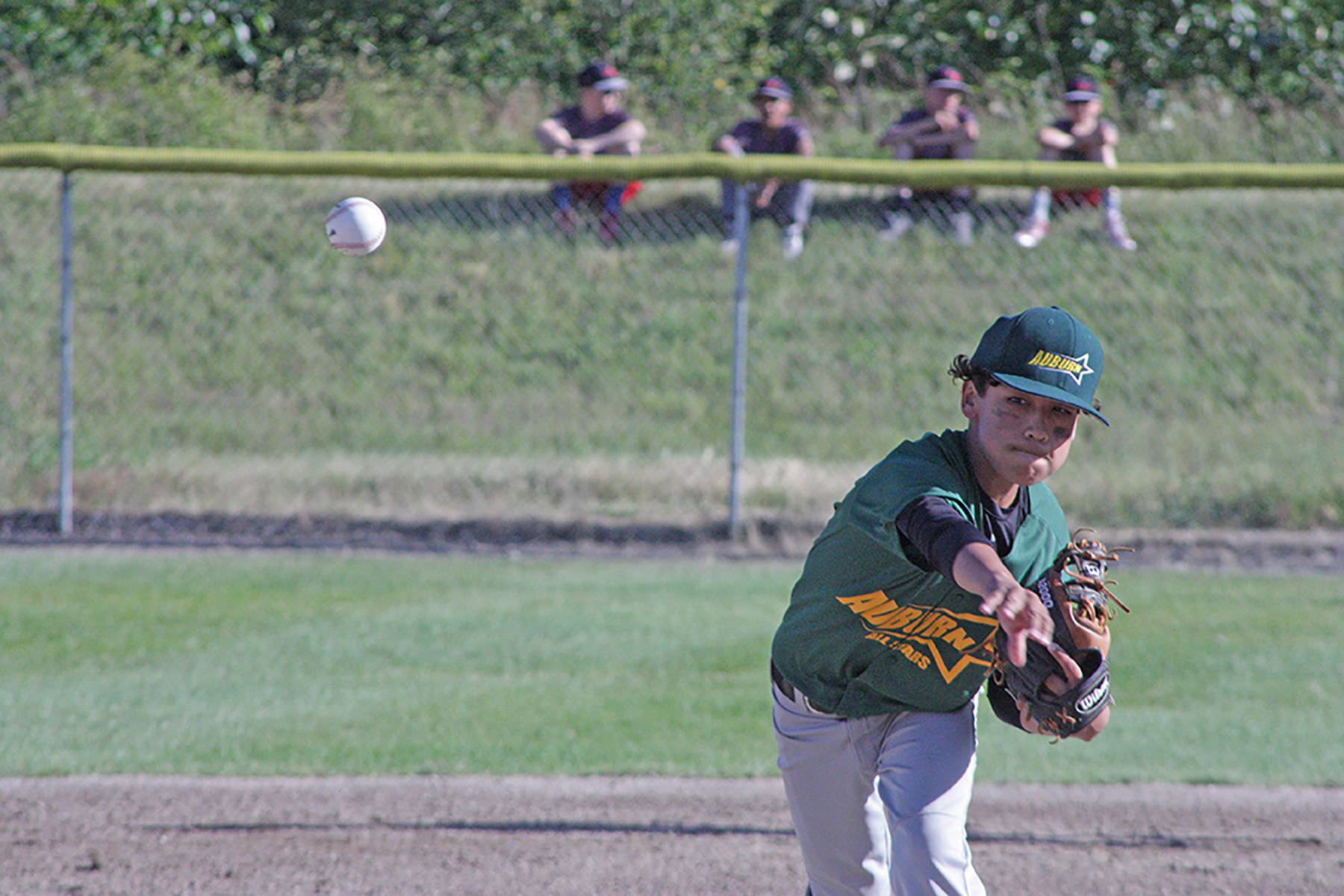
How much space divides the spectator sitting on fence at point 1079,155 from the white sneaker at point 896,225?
2.63ft

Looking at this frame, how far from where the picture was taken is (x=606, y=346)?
10.2 metres

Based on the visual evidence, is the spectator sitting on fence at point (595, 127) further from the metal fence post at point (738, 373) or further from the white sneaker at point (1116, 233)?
the white sneaker at point (1116, 233)

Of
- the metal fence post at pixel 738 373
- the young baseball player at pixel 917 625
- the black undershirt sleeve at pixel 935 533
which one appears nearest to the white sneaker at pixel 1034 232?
the metal fence post at pixel 738 373

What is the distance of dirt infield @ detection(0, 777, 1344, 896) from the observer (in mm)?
3988

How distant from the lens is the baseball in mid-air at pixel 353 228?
4.80 meters

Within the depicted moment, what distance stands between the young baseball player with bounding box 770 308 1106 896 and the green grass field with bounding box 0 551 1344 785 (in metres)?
1.95

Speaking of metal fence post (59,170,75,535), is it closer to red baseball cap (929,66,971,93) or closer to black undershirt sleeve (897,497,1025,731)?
red baseball cap (929,66,971,93)

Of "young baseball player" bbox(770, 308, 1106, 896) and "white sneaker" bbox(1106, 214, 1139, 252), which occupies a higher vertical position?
"young baseball player" bbox(770, 308, 1106, 896)

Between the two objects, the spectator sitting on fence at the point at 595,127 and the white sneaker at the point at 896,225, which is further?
the spectator sitting on fence at the point at 595,127

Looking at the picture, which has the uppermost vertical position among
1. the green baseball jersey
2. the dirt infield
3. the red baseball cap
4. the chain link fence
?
the green baseball jersey

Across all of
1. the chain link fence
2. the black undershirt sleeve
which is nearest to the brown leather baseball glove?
the black undershirt sleeve

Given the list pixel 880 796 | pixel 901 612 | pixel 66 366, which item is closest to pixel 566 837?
pixel 880 796

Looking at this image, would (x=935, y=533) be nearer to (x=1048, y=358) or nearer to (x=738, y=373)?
(x=1048, y=358)

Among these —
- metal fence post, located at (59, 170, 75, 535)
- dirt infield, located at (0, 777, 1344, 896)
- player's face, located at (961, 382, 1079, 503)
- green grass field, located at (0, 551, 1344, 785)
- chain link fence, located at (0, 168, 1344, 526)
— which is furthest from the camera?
chain link fence, located at (0, 168, 1344, 526)
